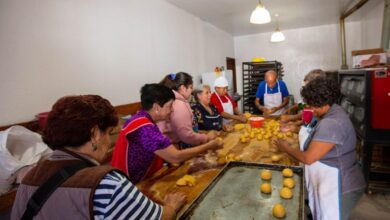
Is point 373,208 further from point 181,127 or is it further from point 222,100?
point 181,127

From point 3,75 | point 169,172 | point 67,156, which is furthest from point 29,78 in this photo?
point 67,156

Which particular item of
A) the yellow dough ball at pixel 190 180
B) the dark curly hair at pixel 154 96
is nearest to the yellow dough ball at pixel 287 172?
the yellow dough ball at pixel 190 180

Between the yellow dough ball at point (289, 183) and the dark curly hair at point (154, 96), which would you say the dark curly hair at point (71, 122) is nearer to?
the dark curly hair at point (154, 96)

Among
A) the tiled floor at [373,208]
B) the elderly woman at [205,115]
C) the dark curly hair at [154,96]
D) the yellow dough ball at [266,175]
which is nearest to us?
the yellow dough ball at [266,175]

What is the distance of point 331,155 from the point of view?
1787 millimetres

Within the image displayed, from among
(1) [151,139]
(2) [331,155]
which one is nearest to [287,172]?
(2) [331,155]

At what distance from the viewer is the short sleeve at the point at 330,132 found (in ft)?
5.54

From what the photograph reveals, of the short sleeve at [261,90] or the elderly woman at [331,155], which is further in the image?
the short sleeve at [261,90]

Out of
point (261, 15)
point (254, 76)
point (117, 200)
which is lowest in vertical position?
point (117, 200)

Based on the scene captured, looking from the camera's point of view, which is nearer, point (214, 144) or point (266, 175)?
point (266, 175)

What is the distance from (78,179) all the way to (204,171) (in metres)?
1.13

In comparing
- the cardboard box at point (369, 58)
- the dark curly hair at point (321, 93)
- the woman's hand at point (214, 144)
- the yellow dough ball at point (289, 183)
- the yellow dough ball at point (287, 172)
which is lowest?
the yellow dough ball at point (289, 183)

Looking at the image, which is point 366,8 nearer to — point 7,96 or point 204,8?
point 204,8

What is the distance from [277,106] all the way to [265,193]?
342cm
